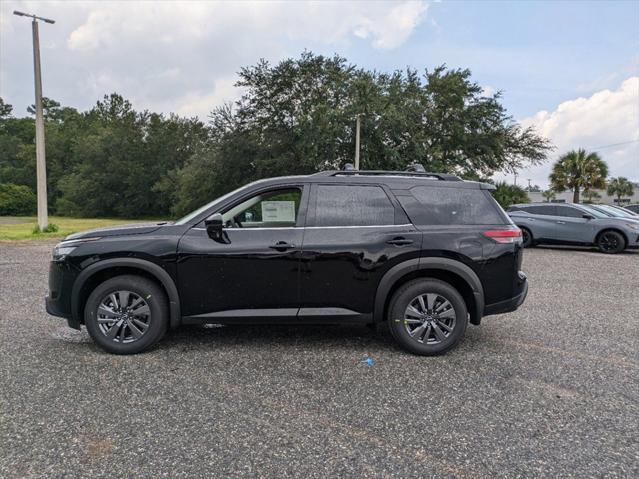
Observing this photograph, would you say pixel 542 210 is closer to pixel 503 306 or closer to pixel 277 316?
pixel 503 306

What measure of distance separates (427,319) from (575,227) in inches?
436

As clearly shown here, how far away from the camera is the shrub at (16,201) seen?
53.4 m

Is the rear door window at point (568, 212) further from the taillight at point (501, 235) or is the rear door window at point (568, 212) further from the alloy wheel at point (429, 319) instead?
the alloy wheel at point (429, 319)

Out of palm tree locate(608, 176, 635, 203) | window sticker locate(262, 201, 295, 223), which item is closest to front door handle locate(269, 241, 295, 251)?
window sticker locate(262, 201, 295, 223)

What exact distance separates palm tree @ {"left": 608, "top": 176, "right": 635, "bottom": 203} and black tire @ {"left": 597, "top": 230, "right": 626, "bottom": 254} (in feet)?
183

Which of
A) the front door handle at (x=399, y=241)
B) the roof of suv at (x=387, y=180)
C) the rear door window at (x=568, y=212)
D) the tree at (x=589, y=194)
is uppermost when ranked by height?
the tree at (x=589, y=194)

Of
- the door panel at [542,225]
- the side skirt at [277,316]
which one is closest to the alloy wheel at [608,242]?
the door panel at [542,225]

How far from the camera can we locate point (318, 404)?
3277mm

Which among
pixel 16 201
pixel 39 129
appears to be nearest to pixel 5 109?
pixel 16 201

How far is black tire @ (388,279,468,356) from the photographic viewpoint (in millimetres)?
4250

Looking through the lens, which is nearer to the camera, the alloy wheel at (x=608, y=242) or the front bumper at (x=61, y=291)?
the front bumper at (x=61, y=291)

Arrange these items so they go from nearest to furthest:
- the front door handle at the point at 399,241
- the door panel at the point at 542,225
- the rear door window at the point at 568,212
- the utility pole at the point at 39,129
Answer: the front door handle at the point at 399,241
the rear door window at the point at 568,212
the door panel at the point at 542,225
the utility pole at the point at 39,129

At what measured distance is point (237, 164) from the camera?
3023 cm

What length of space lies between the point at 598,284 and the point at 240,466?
7.88m
